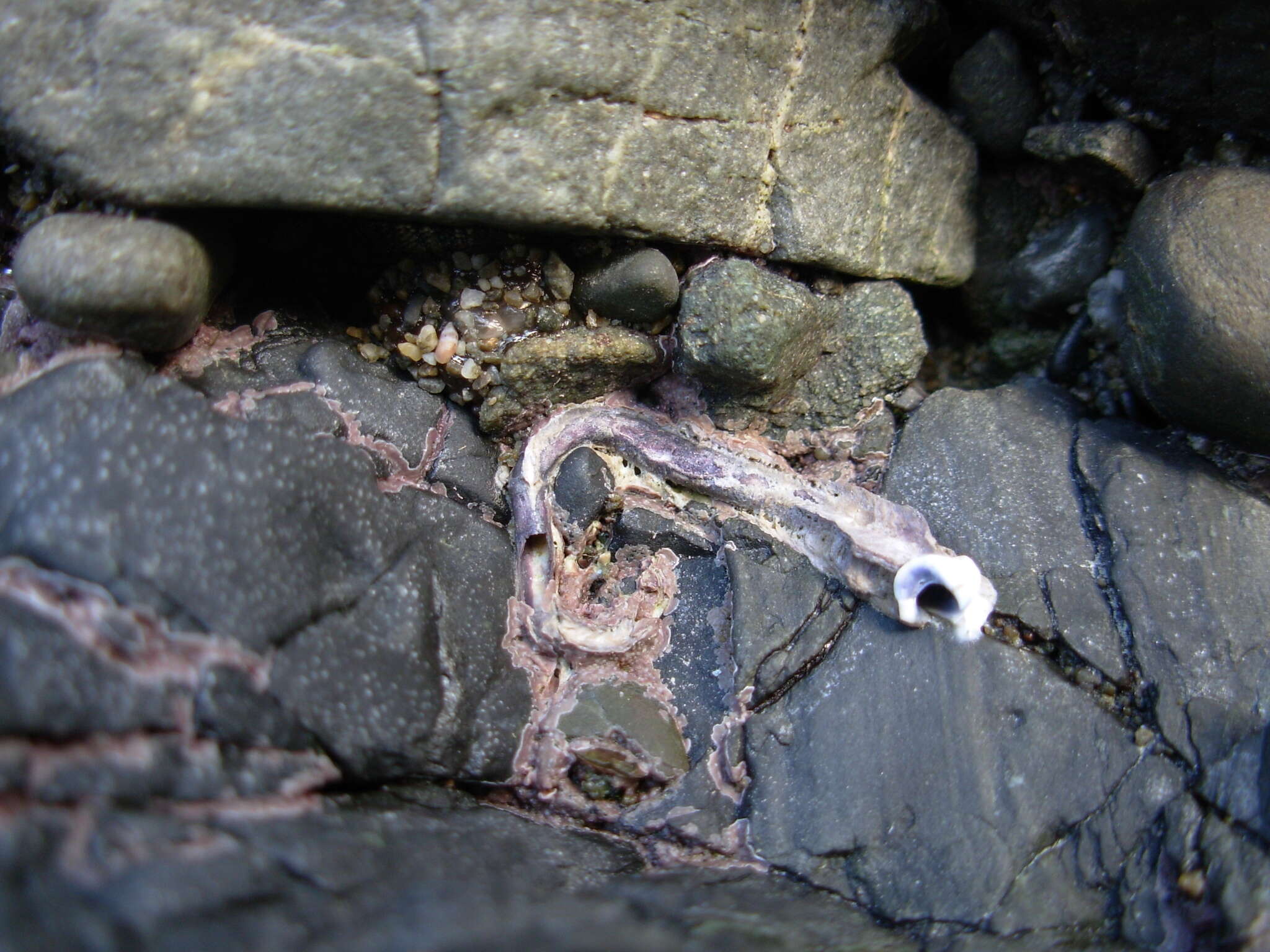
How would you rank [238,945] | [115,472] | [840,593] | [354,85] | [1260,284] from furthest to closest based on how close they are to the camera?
1. [840,593]
2. [1260,284]
3. [354,85]
4. [115,472]
5. [238,945]

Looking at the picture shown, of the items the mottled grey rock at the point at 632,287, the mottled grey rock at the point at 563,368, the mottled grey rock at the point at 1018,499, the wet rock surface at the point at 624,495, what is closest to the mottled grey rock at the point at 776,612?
the wet rock surface at the point at 624,495

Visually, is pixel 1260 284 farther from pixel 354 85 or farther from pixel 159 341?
pixel 159 341

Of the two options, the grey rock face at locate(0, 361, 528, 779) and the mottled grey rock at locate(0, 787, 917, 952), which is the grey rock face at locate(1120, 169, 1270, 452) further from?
the grey rock face at locate(0, 361, 528, 779)

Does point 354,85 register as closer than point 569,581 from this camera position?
Yes

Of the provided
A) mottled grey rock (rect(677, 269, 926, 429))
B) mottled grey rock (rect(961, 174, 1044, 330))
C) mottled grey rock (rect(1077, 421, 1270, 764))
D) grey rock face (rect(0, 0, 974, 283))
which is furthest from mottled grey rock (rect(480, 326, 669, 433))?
mottled grey rock (rect(1077, 421, 1270, 764))

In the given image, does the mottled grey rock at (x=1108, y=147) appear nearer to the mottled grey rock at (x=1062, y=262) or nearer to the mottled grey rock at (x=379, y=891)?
the mottled grey rock at (x=1062, y=262)

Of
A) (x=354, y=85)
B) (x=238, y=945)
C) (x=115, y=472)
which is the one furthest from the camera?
(x=354, y=85)

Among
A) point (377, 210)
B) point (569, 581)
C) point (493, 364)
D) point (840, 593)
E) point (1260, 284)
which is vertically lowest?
point (569, 581)

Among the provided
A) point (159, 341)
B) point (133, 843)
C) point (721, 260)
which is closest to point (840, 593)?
point (721, 260)
